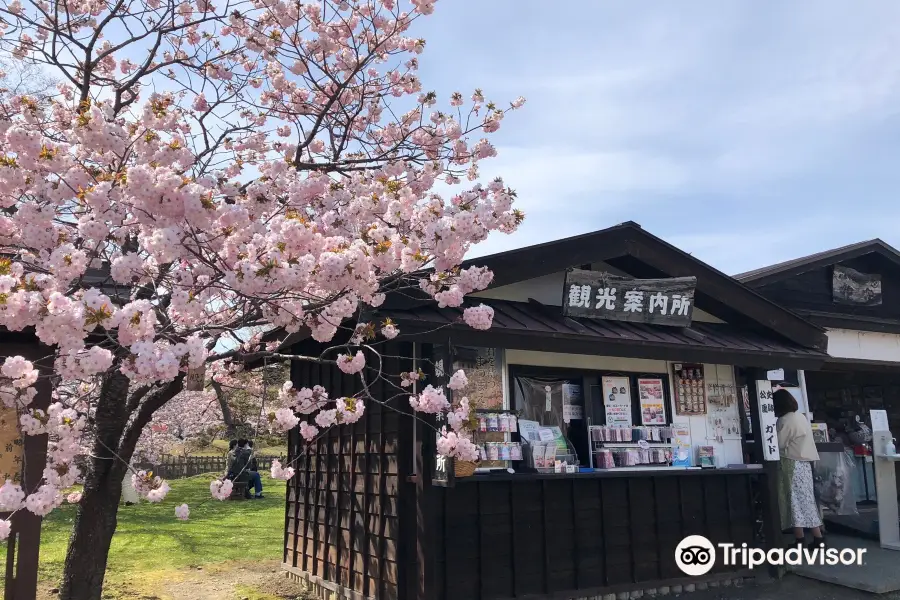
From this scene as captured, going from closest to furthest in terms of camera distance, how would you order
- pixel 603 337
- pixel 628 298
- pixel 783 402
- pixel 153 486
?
1. pixel 153 486
2. pixel 603 337
3. pixel 628 298
4. pixel 783 402

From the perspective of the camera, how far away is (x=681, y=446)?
904 centimetres

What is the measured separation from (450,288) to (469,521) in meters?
2.72

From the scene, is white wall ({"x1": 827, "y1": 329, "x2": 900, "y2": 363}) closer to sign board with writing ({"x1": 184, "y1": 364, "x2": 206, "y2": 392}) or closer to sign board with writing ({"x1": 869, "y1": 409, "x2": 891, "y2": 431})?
sign board with writing ({"x1": 869, "y1": 409, "x2": 891, "y2": 431})

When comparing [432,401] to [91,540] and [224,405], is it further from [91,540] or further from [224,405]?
[224,405]

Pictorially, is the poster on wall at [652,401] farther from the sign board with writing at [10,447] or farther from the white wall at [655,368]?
the sign board with writing at [10,447]

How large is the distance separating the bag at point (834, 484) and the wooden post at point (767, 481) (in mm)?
2093

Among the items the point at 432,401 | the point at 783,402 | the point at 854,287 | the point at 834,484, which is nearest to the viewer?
the point at 432,401

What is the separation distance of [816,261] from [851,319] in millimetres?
1339

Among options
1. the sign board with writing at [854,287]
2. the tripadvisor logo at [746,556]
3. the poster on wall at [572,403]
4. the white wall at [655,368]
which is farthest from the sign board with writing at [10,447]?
the sign board with writing at [854,287]

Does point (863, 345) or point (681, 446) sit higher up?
point (863, 345)

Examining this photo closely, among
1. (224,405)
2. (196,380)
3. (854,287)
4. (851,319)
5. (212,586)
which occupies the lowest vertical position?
(212,586)

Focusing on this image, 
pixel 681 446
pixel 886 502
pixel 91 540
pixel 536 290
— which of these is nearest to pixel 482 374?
pixel 536 290

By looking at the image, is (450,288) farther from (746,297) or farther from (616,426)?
(746,297)

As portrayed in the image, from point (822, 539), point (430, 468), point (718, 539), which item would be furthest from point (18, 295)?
point (822, 539)
